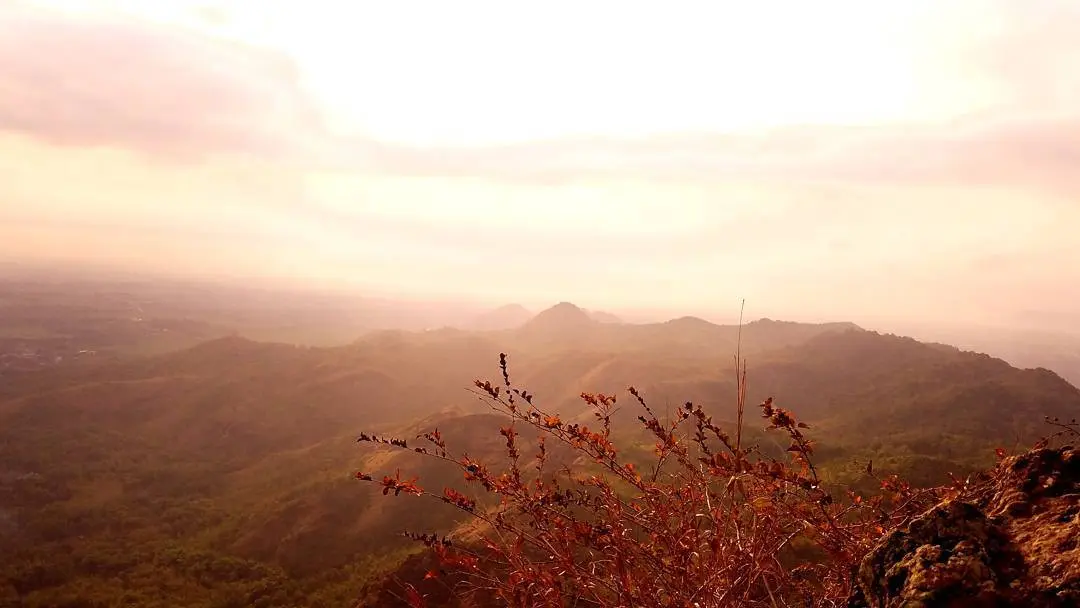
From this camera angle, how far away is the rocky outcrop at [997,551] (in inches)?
98.9

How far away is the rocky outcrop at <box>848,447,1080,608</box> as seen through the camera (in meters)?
2.51

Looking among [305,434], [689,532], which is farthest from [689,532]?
[305,434]

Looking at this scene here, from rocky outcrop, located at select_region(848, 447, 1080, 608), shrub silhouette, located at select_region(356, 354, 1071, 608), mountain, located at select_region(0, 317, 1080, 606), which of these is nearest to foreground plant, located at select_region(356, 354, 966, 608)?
shrub silhouette, located at select_region(356, 354, 1071, 608)

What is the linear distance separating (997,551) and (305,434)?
7157 cm

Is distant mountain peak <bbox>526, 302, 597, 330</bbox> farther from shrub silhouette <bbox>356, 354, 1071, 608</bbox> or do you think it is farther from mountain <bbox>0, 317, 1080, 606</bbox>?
shrub silhouette <bbox>356, 354, 1071, 608</bbox>

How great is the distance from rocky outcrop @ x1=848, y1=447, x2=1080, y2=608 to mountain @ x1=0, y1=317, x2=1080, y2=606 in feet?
15.4

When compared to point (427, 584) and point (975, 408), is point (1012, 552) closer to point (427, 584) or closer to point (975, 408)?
point (427, 584)

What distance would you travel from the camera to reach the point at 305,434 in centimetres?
6431

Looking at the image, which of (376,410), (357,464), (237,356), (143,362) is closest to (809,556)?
(357,464)

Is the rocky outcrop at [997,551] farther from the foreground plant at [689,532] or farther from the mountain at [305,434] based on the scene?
the mountain at [305,434]

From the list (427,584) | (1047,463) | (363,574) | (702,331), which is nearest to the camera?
(1047,463)

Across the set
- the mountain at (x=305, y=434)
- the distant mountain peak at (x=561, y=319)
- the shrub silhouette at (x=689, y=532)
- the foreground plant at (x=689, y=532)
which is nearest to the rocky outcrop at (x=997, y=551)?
the shrub silhouette at (x=689, y=532)

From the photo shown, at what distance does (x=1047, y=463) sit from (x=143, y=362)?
116936 mm

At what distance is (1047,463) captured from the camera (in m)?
3.21
